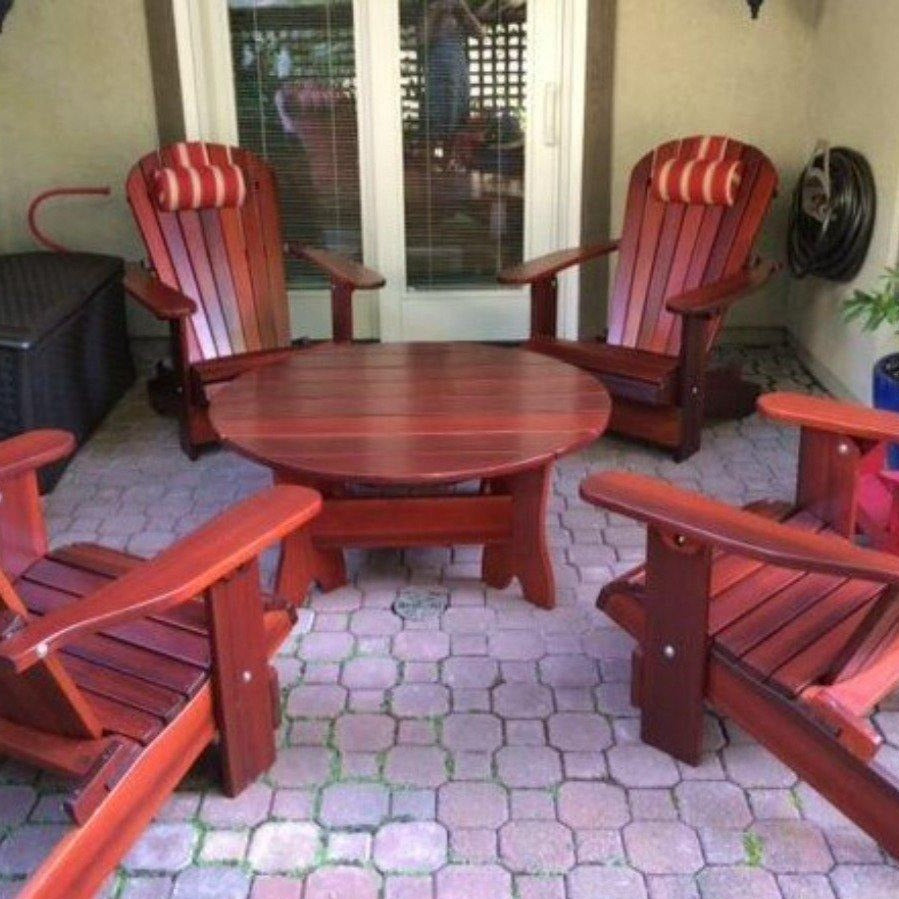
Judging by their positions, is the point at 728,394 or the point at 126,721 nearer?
the point at 126,721

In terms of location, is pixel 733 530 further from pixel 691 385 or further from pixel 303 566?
pixel 691 385

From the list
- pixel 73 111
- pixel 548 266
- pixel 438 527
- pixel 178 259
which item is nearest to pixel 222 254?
pixel 178 259

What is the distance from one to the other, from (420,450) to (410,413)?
10.7 inches

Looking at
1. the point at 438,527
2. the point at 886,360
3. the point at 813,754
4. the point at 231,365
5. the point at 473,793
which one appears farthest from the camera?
the point at 231,365

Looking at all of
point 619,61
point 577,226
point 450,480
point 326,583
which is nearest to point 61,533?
point 326,583

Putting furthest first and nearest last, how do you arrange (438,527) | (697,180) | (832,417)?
(697,180)
(438,527)
(832,417)

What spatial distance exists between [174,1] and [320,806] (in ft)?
10.9

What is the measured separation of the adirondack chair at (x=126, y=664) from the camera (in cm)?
150

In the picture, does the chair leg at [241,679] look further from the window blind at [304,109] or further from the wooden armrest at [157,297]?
the window blind at [304,109]

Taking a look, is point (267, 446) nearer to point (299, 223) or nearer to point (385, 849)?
point (385, 849)

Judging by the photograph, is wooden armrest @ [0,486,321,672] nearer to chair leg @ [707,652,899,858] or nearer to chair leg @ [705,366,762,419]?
chair leg @ [707,652,899,858]

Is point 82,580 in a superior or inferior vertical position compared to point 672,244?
inferior

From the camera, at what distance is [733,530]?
5.41 feet

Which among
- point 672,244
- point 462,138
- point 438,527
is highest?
point 462,138
